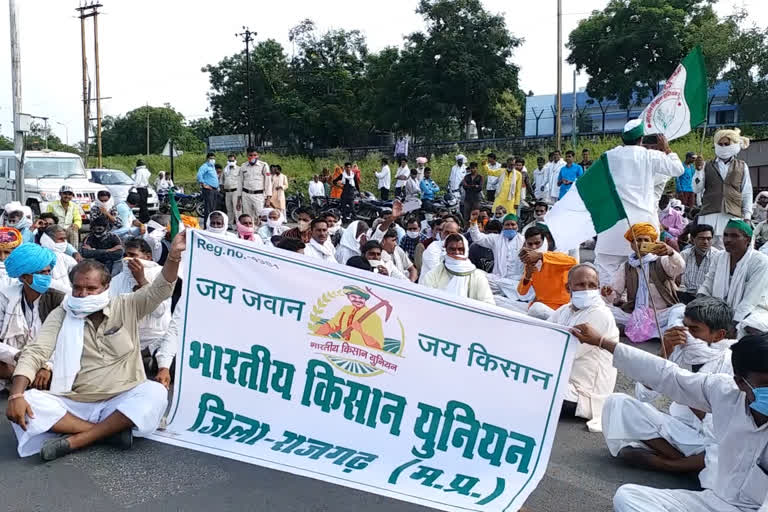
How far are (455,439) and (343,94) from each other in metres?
38.5

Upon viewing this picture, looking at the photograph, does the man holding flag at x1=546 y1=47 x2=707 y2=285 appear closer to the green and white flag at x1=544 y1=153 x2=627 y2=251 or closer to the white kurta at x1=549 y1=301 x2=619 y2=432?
the green and white flag at x1=544 y1=153 x2=627 y2=251

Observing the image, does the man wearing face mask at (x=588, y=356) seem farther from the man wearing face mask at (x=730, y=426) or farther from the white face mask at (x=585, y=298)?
the man wearing face mask at (x=730, y=426)

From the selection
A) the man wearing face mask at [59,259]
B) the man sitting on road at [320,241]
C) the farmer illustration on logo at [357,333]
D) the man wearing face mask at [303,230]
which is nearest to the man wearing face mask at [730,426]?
the farmer illustration on logo at [357,333]

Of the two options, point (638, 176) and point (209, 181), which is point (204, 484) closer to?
point (638, 176)

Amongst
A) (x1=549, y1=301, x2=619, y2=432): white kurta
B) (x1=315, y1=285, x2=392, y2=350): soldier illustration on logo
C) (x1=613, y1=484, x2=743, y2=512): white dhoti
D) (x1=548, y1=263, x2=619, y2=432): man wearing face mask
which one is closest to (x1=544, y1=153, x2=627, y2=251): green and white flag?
(x1=548, y1=263, x2=619, y2=432): man wearing face mask

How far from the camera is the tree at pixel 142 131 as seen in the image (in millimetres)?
72000

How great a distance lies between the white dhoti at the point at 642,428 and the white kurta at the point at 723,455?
3.18 feet

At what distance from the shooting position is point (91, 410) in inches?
174

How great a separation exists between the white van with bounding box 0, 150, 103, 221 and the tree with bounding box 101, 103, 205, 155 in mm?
54141

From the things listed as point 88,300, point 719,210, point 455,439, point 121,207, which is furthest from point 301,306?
point 121,207

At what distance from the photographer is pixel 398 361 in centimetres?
374

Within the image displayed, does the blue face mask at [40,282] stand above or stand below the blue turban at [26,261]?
below

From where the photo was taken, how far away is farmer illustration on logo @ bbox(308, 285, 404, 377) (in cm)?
376

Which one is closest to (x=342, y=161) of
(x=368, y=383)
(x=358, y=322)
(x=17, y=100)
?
(x=17, y=100)
